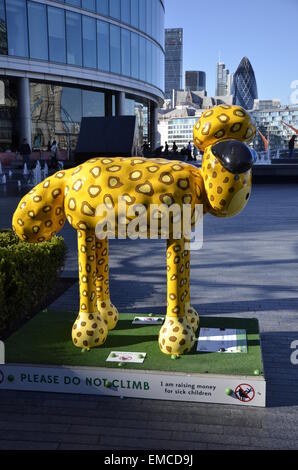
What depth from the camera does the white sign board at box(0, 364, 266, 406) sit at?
4082 mm

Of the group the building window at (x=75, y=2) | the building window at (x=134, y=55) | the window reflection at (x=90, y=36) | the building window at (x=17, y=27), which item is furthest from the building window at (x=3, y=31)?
the building window at (x=134, y=55)

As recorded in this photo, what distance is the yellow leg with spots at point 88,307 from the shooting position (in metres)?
4.71

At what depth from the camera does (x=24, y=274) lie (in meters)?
5.97

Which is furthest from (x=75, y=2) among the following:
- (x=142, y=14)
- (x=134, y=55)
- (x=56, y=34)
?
(x=142, y=14)

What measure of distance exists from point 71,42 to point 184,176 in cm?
3251

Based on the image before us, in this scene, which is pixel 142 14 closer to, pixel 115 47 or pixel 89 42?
pixel 115 47

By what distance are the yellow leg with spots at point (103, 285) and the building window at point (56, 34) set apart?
3042cm

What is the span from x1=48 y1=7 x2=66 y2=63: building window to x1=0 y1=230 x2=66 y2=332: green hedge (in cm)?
2832

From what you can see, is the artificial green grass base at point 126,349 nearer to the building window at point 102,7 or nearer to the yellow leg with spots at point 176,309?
the yellow leg with spots at point 176,309

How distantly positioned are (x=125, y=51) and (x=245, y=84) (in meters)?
120

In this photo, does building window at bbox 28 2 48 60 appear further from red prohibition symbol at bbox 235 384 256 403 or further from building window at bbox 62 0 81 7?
red prohibition symbol at bbox 235 384 256 403
